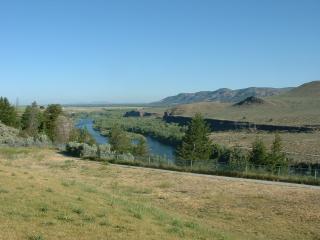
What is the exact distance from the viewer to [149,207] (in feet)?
70.2

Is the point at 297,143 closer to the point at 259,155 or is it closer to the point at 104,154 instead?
the point at 259,155

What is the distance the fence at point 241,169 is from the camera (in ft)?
124

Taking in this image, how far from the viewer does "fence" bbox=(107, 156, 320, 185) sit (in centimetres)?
3772

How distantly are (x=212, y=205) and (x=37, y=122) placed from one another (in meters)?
79.2

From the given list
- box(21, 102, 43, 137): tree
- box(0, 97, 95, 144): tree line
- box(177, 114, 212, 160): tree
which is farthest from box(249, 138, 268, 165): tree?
box(21, 102, 43, 137): tree

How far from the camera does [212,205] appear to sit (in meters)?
26.7

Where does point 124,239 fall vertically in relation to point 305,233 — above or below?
above

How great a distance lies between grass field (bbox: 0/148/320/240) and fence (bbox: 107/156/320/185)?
330 cm

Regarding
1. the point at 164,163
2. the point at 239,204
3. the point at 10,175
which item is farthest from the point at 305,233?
the point at 164,163

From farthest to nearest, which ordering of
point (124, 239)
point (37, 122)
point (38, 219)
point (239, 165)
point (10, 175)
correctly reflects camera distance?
point (37, 122) → point (239, 165) → point (10, 175) → point (38, 219) → point (124, 239)

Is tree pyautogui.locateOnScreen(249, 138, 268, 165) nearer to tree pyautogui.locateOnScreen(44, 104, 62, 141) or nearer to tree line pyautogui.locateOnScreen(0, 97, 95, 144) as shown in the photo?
tree line pyautogui.locateOnScreen(0, 97, 95, 144)

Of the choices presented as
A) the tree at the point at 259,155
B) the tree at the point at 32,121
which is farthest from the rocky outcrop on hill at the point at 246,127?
the tree at the point at 259,155

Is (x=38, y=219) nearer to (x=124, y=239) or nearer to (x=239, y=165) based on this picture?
(x=124, y=239)

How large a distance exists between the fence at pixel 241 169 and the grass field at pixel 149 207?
330cm
